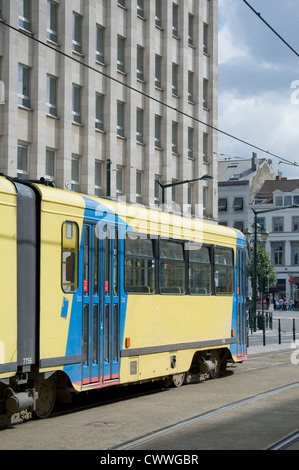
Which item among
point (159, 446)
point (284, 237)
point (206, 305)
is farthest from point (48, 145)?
point (284, 237)

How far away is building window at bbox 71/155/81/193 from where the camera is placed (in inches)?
1490

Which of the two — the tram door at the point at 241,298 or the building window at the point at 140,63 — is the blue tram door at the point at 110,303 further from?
the building window at the point at 140,63

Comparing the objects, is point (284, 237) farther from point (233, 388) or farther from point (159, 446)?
point (159, 446)

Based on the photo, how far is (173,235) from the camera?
15.6 m

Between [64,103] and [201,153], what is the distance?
557 inches

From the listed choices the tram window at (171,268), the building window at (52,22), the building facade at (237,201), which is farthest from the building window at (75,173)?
the building facade at (237,201)

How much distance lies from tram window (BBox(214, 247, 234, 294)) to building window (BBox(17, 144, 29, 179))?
17028 mm

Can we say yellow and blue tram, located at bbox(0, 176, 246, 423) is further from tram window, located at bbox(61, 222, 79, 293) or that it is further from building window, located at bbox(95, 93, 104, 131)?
building window, located at bbox(95, 93, 104, 131)

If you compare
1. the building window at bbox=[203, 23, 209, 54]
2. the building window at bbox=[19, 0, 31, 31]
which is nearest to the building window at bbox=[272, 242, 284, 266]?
the building window at bbox=[203, 23, 209, 54]

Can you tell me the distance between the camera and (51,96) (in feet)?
119

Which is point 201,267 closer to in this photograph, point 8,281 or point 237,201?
point 8,281

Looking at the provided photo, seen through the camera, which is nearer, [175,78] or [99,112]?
[99,112]

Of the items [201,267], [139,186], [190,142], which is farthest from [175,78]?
[201,267]

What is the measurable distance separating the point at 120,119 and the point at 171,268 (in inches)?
1058
